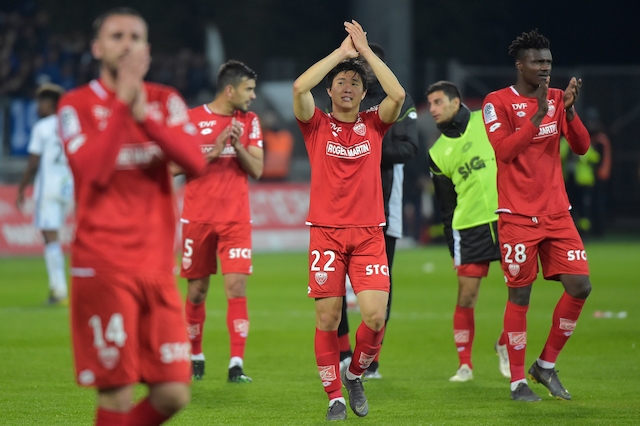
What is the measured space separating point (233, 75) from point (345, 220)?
2.26 m

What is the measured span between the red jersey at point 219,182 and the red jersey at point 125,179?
3.92 m

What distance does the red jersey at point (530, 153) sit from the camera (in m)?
7.27

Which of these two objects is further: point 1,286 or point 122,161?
point 1,286

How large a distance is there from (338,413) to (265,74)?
2169cm

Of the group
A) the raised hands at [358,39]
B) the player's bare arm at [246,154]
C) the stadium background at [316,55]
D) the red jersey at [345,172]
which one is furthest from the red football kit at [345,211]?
the stadium background at [316,55]

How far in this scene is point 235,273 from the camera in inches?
334

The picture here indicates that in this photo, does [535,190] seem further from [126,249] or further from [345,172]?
[126,249]

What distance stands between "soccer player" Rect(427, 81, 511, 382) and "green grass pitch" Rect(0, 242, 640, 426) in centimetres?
44

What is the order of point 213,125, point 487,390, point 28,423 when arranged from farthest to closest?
point 213,125 → point 487,390 → point 28,423

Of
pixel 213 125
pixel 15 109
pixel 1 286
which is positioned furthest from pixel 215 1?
pixel 213 125

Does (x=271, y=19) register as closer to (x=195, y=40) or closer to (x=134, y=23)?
(x=195, y=40)

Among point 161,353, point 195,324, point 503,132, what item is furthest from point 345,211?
point 161,353

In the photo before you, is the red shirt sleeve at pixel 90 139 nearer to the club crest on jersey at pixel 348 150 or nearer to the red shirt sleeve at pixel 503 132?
the club crest on jersey at pixel 348 150

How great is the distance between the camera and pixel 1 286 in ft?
52.0
